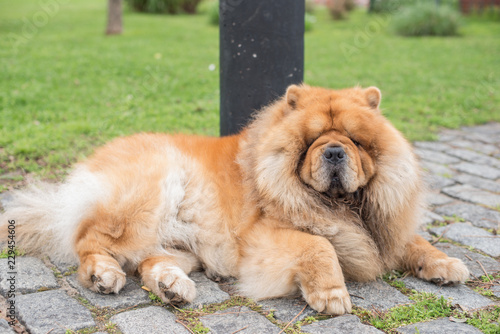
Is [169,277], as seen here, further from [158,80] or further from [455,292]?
[158,80]

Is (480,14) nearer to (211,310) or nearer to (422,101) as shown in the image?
(422,101)

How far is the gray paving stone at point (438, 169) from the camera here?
192 inches

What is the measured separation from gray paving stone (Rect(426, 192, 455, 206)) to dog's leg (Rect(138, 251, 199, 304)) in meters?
2.35

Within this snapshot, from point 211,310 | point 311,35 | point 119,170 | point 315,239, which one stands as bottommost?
point 211,310

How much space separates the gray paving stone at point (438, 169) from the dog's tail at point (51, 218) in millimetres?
3357

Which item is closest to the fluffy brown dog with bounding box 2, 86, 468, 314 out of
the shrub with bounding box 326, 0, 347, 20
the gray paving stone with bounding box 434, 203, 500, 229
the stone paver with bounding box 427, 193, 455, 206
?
the gray paving stone with bounding box 434, 203, 500, 229

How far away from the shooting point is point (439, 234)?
3557 mm

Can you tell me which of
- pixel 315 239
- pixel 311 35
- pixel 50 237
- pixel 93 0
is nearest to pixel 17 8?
pixel 93 0

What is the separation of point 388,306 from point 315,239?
0.52 meters

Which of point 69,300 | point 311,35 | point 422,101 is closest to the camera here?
point 69,300

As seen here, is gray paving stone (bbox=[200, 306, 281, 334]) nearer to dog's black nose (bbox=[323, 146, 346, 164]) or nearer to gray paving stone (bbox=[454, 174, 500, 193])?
dog's black nose (bbox=[323, 146, 346, 164])

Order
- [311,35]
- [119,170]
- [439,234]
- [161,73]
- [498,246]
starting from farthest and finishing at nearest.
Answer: [311,35], [161,73], [439,234], [498,246], [119,170]

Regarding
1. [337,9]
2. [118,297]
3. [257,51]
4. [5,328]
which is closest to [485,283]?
[118,297]

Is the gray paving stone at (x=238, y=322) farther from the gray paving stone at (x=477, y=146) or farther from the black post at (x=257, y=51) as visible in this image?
the gray paving stone at (x=477, y=146)
